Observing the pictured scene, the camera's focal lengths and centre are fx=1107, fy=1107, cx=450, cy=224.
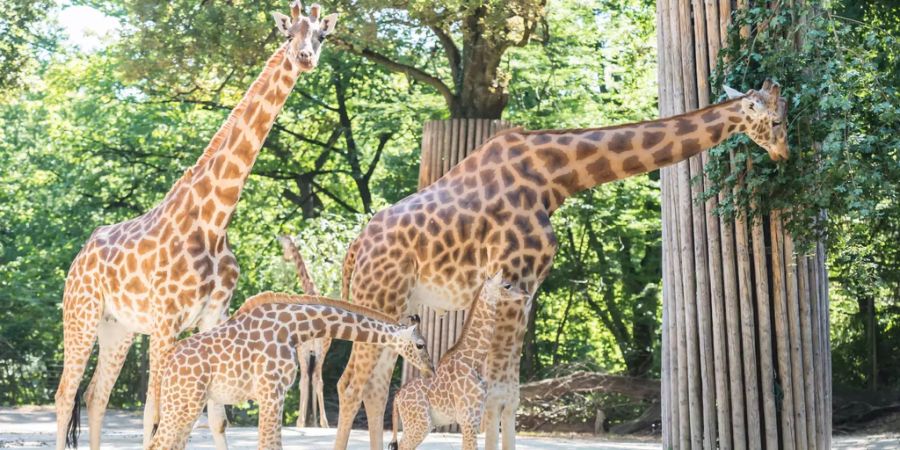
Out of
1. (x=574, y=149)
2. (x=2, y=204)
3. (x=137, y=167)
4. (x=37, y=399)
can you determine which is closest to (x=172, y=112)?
(x=137, y=167)

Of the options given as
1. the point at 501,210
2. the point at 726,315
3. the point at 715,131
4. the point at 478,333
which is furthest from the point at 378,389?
the point at 715,131

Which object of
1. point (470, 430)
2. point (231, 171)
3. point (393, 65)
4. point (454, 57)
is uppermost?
point (454, 57)

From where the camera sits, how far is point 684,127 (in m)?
7.63

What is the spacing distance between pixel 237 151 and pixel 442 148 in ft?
19.2

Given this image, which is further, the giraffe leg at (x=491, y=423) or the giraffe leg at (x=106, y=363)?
the giraffe leg at (x=106, y=363)

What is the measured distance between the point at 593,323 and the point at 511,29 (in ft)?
41.4

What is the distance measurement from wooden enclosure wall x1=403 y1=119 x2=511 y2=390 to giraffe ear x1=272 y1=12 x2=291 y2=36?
579 cm

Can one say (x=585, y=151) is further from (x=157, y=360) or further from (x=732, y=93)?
(x=157, y=360)

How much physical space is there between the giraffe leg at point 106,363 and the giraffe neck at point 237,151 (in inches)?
45.2

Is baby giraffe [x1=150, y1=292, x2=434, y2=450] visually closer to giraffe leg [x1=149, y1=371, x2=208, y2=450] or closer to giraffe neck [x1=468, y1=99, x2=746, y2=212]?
giraffe leg [x1=149, y1=371, x2=208, y2=450]

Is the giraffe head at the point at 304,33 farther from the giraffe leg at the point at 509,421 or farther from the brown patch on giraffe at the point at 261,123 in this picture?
the giraffe leg at the point at 509,421

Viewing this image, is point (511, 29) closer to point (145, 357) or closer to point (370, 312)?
point (370, 312)

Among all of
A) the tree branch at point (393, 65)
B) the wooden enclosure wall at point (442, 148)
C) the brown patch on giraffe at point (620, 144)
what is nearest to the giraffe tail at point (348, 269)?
the brown patch on giraffe at point (620, 144)

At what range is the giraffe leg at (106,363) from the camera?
788 centimetres
